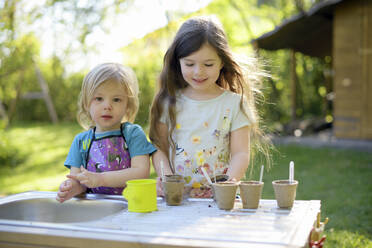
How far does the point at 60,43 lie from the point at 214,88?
1242cm

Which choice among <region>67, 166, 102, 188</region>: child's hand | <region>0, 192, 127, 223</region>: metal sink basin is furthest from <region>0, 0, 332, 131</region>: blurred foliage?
<region>67, 166, 102, 188</region>: child's hand

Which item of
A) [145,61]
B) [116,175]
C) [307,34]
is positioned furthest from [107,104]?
[145,61]

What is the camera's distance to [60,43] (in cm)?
1387

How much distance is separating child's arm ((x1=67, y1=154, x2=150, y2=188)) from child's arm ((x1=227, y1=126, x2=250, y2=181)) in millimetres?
442

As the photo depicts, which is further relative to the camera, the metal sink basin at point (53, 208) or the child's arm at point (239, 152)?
the child's arm at point (239, 152)

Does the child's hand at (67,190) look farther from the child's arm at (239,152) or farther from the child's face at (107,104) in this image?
the child's arm at (239,152)

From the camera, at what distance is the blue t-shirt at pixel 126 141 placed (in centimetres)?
228

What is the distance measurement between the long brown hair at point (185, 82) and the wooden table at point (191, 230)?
2.33ft

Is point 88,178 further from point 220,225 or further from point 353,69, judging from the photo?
point 353,69

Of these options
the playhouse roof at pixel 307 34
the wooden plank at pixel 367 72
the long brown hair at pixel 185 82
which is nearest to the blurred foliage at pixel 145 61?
the playhouse roof at pixel 307 34

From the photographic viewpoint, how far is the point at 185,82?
2484 mm

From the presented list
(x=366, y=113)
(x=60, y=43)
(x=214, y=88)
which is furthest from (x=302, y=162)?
(x=60, y=43)

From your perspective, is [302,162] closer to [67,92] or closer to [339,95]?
[339,95]

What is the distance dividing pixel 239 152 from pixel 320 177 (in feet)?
11.7
